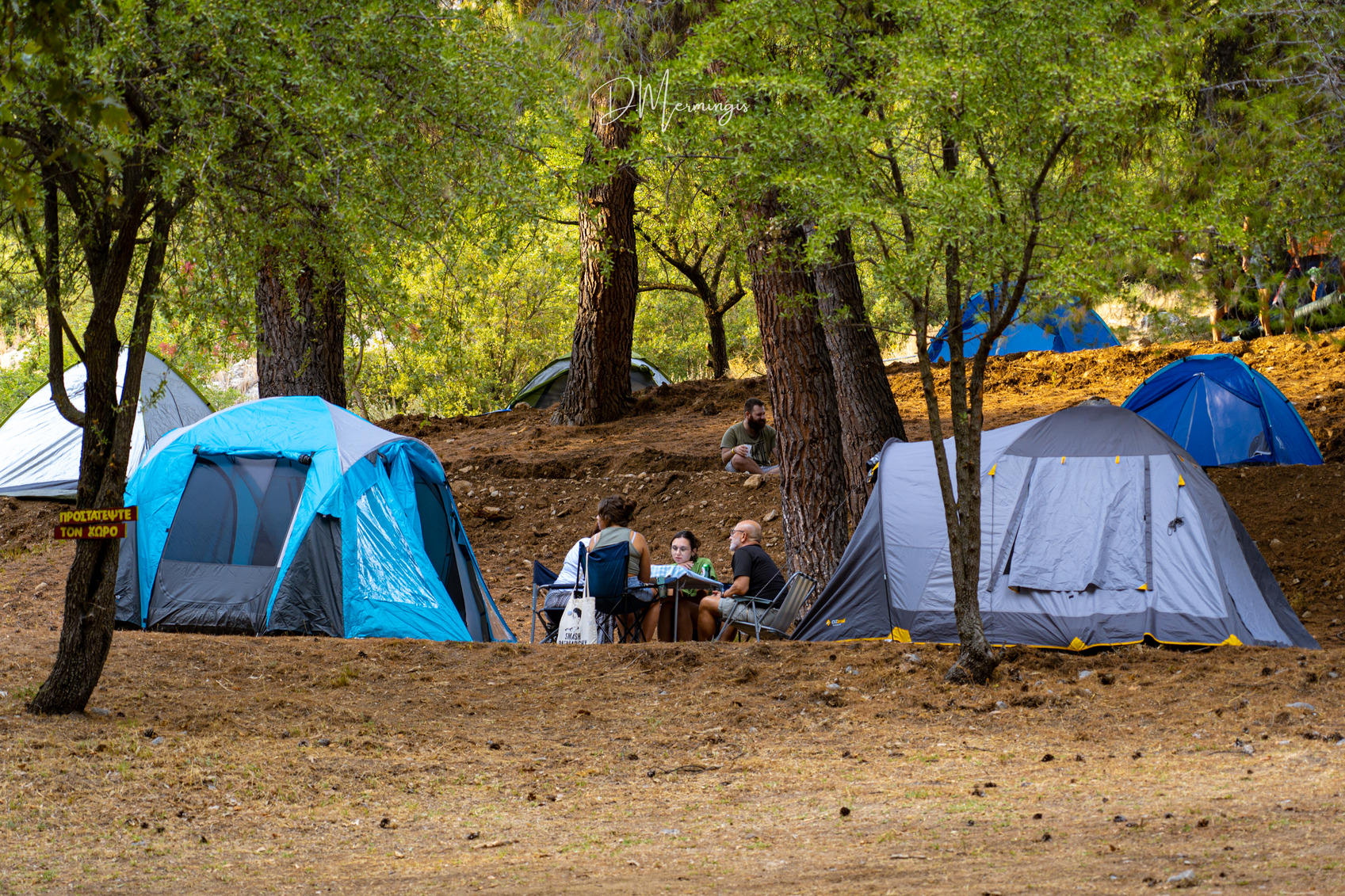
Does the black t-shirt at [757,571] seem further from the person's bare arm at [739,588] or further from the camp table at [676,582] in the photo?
the camp table at [676,582]

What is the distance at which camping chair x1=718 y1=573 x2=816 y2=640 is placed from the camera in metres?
8.83

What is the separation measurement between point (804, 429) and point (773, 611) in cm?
175

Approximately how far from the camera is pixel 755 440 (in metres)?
13.0

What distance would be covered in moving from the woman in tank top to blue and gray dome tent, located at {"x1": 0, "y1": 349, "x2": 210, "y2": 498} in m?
6.89

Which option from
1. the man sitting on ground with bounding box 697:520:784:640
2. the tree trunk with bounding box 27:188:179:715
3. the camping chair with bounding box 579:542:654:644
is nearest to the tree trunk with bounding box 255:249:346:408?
the camping chair with bounding box 579:542:654:644

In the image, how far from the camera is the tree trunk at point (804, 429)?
9.80 meters

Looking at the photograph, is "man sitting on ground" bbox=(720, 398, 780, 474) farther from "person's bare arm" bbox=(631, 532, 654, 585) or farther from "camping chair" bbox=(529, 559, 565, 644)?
"person's bare arm" bbox=(631, 532, 654, 585)

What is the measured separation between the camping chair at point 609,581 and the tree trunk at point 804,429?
1652 millimetres

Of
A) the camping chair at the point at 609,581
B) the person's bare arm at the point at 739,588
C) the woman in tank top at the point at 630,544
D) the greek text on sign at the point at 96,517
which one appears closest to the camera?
the greek text on sign at the point at 96,517

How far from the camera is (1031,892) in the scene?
11.6ft

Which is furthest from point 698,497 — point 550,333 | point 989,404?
point 550,333

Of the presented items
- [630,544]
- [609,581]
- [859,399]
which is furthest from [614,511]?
[859,399]

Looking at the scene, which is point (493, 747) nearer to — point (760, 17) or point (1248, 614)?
point (760, 17)

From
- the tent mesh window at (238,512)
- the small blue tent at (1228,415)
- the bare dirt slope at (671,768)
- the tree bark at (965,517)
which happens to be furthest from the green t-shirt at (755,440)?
the tree bark at (965,517)
